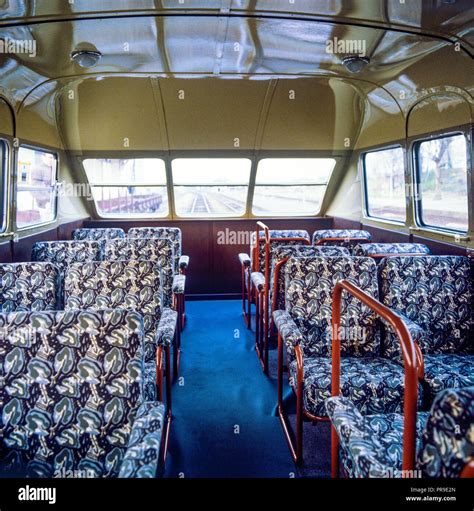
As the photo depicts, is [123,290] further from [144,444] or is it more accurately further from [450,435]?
[450,435]

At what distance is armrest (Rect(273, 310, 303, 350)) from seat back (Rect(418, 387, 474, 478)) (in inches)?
57.9

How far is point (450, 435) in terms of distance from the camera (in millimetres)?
962

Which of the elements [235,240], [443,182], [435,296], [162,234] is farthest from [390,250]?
[235,240]

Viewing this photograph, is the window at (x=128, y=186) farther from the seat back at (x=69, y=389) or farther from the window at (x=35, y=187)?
the seat back at (x=69, y=389)

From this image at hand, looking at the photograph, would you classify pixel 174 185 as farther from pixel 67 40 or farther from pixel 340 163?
pixel 67 40

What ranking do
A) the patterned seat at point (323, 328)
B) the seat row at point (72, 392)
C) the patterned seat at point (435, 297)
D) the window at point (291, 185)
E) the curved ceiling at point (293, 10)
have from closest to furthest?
the seat row at point (72, 392) → the patterned seat at point (323, 328) → the curved ceiling at point (293, 10) → the patterned seat at point (435, 297) → the window at point (291, 185)

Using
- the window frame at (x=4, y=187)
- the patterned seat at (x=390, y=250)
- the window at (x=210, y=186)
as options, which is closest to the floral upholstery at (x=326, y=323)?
the patterned seat at (x=390, y=250)

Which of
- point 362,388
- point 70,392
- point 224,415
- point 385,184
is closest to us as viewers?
point 70,392

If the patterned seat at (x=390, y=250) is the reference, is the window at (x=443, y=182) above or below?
above

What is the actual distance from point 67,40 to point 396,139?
3.35 m

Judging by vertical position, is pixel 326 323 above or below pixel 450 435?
below

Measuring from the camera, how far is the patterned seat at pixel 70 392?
1647mm

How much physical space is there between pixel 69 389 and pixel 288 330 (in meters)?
1.30

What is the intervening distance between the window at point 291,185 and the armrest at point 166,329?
390cm
